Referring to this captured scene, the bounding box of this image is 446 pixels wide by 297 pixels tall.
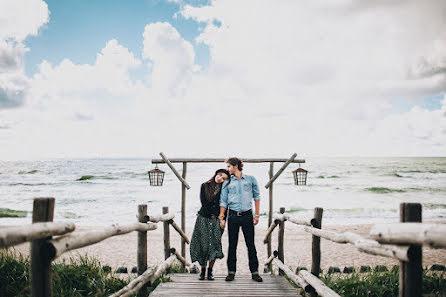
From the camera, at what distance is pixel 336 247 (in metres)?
11.3

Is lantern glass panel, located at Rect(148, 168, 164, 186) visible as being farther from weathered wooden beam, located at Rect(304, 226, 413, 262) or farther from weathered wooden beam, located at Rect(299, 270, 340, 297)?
weathered wooden beam, located at Rect(304, 226, 413, 262)

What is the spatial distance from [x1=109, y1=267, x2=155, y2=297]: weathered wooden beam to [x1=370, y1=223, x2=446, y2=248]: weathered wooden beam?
8.51 ft

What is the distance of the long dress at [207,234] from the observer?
18.2ft

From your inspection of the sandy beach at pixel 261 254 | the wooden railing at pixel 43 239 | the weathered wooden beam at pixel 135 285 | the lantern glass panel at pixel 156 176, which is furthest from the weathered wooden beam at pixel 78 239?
the sandy beach at pixel 261 254

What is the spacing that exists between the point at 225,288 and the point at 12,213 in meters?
19.7

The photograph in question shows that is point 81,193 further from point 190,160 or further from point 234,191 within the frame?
point 234,191

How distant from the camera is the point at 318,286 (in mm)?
3648

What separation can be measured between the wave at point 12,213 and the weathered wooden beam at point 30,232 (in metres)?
19.9

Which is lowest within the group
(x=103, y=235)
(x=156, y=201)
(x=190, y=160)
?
(x=156, y=201)

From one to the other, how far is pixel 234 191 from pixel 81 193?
28.4 m

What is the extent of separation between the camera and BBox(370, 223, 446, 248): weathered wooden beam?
1783 mm

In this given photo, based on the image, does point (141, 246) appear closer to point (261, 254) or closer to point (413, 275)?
point (413, 275)

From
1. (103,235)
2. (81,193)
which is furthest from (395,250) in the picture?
(81,193)

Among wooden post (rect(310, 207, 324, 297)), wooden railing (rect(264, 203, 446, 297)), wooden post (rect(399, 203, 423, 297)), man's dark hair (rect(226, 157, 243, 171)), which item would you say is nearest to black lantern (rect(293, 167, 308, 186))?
man's dark hair (rect(226, 157, 243, 171))
